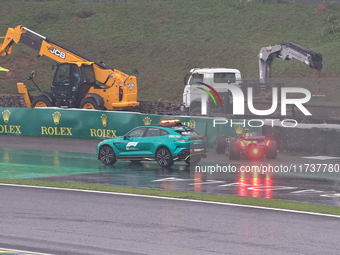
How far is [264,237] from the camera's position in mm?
8797

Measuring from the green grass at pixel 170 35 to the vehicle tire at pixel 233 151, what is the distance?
2508 cm

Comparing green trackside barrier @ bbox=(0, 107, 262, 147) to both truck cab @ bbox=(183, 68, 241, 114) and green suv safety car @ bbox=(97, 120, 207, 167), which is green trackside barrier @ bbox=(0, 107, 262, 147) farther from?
green suv safety car @ bbox=(97, 120, 207, 167)

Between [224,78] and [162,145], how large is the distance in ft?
28.2

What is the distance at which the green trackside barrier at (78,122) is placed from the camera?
76.3 ft

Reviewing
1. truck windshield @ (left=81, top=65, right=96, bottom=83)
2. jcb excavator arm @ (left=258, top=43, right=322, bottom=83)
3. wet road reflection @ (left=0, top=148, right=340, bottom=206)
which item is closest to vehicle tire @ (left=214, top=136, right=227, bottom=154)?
wet road reflection @ (left=0, top=148, right=340, bottom=206)

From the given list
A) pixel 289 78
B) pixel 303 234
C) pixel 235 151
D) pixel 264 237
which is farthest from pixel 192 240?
pixel 289 78

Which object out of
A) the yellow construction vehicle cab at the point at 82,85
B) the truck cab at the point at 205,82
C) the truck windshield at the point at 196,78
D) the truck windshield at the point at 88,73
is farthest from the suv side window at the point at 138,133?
the truck windshield at the point at 88,73

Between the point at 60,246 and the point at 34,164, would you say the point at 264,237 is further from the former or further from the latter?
the point at 34,164

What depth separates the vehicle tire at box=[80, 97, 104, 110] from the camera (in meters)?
27.4

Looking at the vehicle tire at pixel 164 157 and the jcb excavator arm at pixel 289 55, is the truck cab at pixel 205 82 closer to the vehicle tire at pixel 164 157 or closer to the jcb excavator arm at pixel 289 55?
the jcb excavator arm at pixel 289 55

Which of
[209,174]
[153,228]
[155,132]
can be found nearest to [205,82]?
[155,132]

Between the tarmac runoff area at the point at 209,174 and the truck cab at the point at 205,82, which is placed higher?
the truck cab at the point at 205,82

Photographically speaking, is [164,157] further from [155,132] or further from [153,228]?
[153,228]

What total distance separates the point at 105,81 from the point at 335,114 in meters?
12.8
